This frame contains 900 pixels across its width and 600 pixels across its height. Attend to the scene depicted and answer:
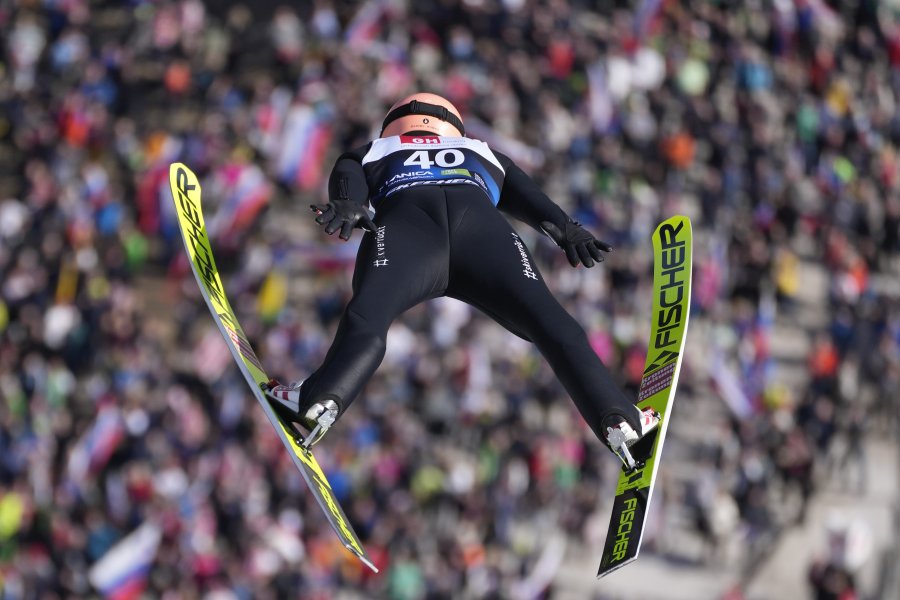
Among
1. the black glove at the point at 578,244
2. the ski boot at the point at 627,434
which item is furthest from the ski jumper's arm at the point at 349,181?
the ski boot at the point at 627,434

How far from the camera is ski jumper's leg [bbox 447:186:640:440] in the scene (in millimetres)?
7141

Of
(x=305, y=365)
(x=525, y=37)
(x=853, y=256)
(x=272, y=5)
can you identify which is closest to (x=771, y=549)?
(x=853, y=256)

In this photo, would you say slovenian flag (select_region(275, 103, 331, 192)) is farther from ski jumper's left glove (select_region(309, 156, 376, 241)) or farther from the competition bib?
ski jumper's left glove (select_region(309, 156, 376, 241))

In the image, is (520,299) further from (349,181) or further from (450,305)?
(450,305)

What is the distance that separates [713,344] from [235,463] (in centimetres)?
535

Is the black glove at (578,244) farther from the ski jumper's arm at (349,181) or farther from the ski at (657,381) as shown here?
the ski jumper's arm at (349,181)

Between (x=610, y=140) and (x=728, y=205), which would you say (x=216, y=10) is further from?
(x=728, y=205)

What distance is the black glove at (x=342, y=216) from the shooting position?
706cm

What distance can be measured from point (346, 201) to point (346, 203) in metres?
0.02

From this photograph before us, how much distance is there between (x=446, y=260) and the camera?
750cm

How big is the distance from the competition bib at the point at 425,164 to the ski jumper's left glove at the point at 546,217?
150mm

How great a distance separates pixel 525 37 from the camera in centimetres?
1994

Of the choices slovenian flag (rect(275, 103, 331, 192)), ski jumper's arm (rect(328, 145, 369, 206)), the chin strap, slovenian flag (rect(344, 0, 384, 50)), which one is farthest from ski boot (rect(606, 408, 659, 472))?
slovenian flag (rect(344, 0, 384, 50))

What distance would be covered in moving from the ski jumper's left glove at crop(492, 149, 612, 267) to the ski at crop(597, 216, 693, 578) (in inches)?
24.3
